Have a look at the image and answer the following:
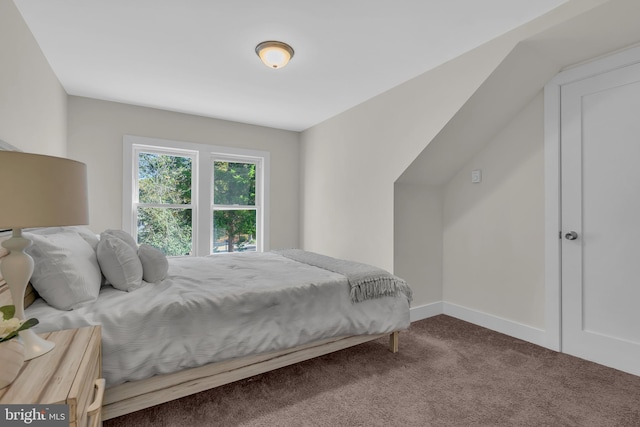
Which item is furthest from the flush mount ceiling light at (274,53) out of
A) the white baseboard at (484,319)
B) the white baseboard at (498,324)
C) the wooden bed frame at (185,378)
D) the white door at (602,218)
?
the white baseboard at (498,324)

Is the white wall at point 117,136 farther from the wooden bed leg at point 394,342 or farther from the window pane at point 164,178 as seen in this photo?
the wooden bed leg at point 394,342

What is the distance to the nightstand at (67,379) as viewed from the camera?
878mm

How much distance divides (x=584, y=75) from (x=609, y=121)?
0.40 meters

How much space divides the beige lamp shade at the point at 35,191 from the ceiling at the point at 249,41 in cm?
143

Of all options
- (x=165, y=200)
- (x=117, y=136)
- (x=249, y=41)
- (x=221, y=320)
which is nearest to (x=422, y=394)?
(x=221, y=320)

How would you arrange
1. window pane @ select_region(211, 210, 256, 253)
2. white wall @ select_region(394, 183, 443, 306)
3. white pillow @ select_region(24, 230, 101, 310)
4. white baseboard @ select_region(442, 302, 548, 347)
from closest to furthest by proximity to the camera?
white pillow @ select_region(24, 230, 101, 310) < white baseboard @ select_region(442, 302, 548, 347) < white wall @ select_region(394, 183, 443, 306) < window pane @ select_region(211, 210, 256, 253)

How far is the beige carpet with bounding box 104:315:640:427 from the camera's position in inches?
65.1

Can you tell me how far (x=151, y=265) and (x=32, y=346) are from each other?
35.0 inches

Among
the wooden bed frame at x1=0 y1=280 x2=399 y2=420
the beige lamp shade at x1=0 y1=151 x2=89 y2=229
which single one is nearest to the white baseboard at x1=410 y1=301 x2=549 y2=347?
the wooden bed frame at x1=0 y1=280 x2=399 y2=420

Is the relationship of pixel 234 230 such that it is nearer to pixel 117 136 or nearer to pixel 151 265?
pixel 117 136

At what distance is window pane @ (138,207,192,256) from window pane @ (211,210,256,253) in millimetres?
364

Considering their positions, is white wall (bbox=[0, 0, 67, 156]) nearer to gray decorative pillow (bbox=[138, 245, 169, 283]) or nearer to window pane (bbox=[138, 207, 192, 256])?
gray decorative pillow (bbox=[138, 245, 169, 283])

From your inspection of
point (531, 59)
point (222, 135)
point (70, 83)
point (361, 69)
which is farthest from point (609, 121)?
point (70, 83)

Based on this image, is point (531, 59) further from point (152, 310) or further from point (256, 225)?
point (256, 225)
